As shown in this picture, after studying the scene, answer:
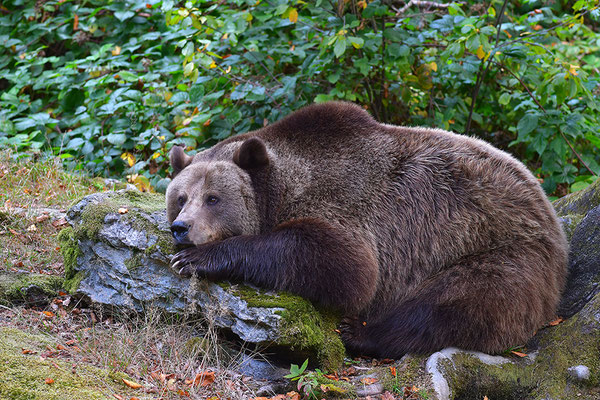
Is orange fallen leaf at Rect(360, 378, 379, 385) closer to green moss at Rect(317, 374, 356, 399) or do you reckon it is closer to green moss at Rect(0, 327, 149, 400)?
green moss at Rect(317, 374, 356, 399)

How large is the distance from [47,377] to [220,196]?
82.7 inches

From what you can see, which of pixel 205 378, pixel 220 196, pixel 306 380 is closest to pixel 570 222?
pixel 306 380

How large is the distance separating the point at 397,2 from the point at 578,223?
189 inches

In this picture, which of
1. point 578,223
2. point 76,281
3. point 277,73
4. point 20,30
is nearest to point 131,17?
point 20,30

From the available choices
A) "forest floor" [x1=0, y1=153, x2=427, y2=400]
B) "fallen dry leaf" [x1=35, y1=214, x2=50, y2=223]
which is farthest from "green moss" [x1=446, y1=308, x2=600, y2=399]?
"fallen dry leaf" [x1=35, y1=214, x2=50, y2=223]

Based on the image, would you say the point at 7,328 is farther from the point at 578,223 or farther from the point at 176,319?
the point at 578,223

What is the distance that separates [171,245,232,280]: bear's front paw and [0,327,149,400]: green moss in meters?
1.05

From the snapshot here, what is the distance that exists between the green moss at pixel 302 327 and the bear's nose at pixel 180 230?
20.3 inches

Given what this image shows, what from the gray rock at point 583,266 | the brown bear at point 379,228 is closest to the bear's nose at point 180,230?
the brown bear at point 379,228

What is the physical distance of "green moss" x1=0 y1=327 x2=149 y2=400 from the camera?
141 inches

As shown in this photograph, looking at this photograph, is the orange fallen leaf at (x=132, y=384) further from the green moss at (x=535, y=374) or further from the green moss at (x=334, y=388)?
the green moss at (x=535, y=374)

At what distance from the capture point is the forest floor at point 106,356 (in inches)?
151

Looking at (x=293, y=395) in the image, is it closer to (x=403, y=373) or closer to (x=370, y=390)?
(x=370, y=390)

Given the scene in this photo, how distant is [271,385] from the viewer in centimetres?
457
